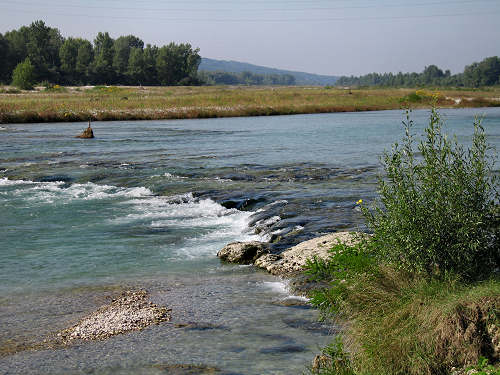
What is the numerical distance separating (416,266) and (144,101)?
6690 centimetres

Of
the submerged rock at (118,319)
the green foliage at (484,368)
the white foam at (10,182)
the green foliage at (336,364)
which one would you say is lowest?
the submerged rock at (118,319)

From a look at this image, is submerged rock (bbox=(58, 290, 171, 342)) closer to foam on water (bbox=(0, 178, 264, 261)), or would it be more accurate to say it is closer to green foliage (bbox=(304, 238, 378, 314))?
green foliage (bbox=(304, 238, 378, 314))

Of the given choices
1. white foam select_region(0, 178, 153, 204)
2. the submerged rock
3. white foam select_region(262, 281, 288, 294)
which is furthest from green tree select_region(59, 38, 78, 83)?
the submerged rock

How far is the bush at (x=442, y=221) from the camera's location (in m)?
7.03

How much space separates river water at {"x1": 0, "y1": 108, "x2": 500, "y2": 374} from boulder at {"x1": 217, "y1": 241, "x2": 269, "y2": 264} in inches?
11.0

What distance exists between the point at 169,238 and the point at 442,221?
28.9 ft

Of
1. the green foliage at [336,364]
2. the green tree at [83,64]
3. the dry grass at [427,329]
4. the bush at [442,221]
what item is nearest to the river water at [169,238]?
the green foliage at [336,364]

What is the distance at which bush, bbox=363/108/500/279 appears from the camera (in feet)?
23.1

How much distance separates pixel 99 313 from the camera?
9.17m

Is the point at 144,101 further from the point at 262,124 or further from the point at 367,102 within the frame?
the point at 367,102

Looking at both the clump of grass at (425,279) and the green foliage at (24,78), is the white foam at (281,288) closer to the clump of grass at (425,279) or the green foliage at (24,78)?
the clump of grass at (425,279)

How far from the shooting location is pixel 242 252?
12.2 metres

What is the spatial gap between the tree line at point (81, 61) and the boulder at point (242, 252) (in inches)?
5099

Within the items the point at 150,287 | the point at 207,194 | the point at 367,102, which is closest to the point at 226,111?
the point at 367,102
